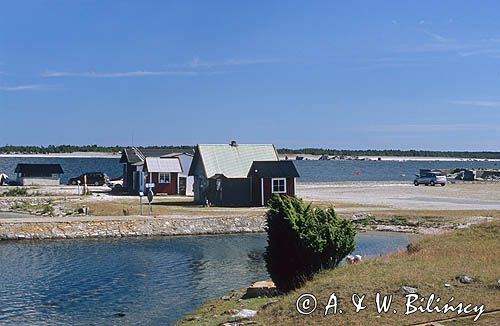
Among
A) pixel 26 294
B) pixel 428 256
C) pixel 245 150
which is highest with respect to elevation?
pixel 245 150

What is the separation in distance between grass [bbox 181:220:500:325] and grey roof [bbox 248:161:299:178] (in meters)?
30.9

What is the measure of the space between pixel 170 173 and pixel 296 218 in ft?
150

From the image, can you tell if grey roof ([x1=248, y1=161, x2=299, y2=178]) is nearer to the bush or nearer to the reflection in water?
the reflection in water

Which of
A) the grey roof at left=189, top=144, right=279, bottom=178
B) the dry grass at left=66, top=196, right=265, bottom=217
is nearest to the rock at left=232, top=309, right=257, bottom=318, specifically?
the dry grass at left=66, top=196, right=265, bottom=217

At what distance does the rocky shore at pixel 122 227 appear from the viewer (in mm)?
38156

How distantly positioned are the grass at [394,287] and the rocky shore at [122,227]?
20.4 m

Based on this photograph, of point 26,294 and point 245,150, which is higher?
point 245,150

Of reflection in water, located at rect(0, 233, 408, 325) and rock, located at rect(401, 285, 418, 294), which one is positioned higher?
rock, located at rect(401, 285, 418, 294)

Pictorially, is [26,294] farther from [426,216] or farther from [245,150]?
[245,150]

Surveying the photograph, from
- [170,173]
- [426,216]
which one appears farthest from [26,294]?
[170,173]

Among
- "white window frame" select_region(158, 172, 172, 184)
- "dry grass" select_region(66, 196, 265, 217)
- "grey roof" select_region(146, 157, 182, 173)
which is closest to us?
"dry grass" select_region(66, 196, 265, 217)

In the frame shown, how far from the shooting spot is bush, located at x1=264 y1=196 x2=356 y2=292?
18.1 m

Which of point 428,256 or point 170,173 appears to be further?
point 170,173

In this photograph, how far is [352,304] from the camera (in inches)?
→ 549
